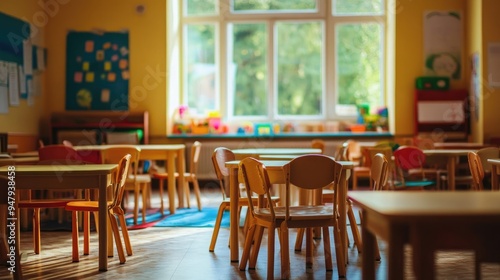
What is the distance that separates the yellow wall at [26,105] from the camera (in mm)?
8977

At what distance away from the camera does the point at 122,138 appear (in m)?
9.83

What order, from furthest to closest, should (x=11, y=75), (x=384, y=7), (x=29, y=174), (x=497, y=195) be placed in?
1. (x=384, y=7)
2. (x=11, y=75)
3. (x=29, y=174)
4. (x=497, y=195)

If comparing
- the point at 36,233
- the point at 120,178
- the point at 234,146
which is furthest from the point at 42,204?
the point at 234,146

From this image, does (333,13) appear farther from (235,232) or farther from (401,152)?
(235,232)

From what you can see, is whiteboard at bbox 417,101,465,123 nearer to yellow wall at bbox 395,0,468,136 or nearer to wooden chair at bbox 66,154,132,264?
yellow wall at bbox 395,0,468,136

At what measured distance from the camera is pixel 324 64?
10.9 m


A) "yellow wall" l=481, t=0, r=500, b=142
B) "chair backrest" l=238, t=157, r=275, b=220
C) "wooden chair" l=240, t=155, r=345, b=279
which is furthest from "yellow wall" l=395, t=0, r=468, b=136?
"chair backrest" l=238, t=157, r=275, b=220

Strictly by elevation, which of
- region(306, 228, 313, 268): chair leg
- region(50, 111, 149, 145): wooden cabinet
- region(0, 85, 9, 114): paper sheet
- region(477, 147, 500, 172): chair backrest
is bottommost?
region(306, 228, 313, 268): chair leg

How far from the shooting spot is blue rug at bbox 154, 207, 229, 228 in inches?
263

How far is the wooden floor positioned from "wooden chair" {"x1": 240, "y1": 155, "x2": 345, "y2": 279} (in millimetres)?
149

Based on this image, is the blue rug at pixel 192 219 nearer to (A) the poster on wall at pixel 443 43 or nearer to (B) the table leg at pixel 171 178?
(B) the table leg at pixel 171 178

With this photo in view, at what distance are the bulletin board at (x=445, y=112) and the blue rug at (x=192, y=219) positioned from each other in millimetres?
3898

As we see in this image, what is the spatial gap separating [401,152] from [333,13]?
453 centimetres

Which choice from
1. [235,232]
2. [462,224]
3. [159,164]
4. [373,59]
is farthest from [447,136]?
[462,224]
